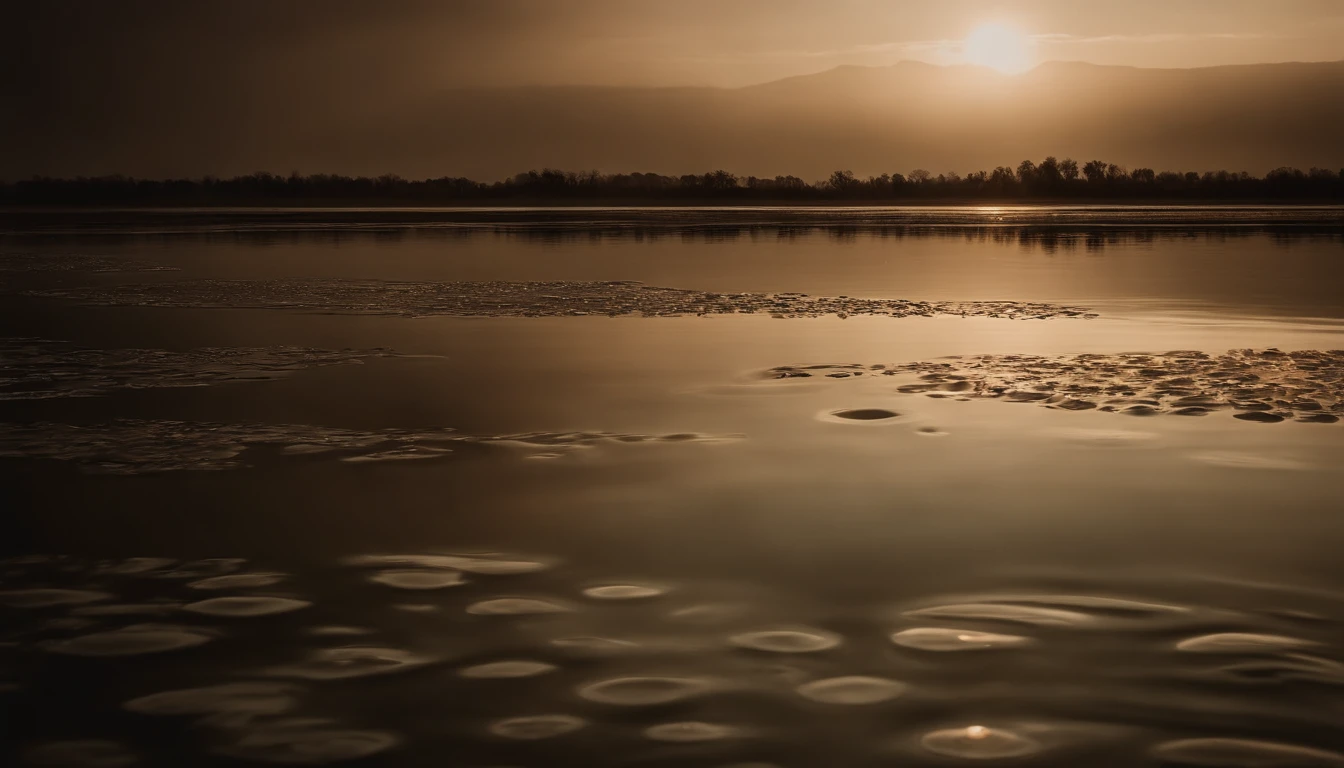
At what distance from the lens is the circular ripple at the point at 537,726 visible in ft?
11.3

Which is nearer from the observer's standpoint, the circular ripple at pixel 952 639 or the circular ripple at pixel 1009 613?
the circular ripple at pixel 952 639

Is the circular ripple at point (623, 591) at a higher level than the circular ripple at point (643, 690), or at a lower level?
higher

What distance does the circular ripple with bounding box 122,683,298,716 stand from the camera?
3.60m

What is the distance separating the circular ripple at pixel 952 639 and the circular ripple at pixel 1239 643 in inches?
22.1

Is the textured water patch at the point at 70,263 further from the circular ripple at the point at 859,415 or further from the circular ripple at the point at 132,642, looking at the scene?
the circular ripple at the point at 132,642

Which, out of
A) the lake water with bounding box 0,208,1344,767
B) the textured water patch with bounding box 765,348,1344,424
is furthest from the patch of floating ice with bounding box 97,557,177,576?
the textured water patch with bounding box 765,348,1344,424

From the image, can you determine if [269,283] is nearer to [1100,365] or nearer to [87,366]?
[87,366]

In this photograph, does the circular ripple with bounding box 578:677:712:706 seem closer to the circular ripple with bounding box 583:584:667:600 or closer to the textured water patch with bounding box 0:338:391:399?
the circular ripple with bounding box 583:584:667:600

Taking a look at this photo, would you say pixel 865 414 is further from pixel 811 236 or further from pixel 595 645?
pixel 811 236

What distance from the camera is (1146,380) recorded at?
9.63 meters

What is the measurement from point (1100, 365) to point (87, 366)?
9.24m

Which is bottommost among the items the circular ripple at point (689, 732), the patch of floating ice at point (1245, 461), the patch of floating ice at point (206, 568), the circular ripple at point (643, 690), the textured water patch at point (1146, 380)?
the circular ripple at point (689, 732)

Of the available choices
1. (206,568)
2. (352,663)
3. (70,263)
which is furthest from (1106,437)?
(70,263)

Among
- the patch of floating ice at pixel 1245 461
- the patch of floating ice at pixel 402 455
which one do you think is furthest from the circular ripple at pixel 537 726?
the patch of floating ice at pixel 1245 461
